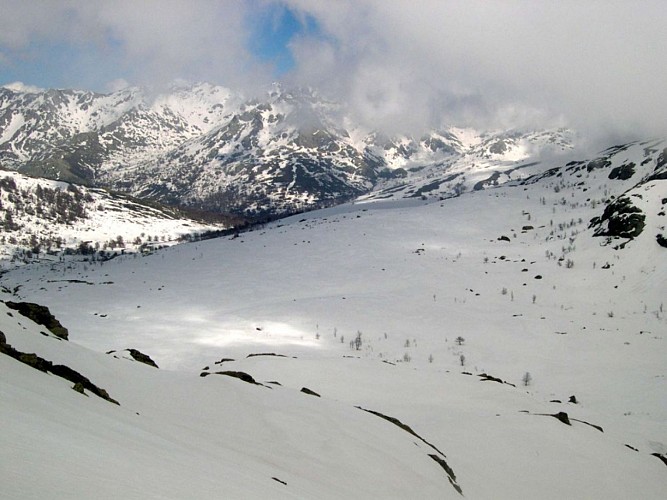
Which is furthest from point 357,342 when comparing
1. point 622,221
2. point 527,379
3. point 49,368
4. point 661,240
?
point 622,221

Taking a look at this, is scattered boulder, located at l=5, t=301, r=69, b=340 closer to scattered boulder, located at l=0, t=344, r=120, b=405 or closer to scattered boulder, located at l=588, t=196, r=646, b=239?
scattered boulder, located at l=0, t=344, r=120, b=405

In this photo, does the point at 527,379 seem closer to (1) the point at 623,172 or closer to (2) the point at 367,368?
(2) the point at 367,368

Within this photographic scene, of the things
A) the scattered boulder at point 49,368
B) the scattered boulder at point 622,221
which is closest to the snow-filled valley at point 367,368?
the scattered boulder at point 622,221

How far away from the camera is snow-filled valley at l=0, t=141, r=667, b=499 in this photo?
4697 millimetres

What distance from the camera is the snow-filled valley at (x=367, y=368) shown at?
4697 millimetres

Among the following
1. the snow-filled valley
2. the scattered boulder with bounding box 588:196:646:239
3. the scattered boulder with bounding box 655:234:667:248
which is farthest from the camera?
the scattered boulder with bounding box 588:196:646:239

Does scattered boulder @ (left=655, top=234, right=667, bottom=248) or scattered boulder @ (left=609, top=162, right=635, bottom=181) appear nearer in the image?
scattered boulder @ (left=655, top=234, right=667, bottom=248)

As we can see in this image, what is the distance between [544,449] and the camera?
35.3ft

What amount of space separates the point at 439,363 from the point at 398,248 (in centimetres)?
3049

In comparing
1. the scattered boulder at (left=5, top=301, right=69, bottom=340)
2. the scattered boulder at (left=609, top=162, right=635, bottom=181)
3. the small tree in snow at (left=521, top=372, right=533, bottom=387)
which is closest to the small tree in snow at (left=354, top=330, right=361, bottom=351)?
the small tree in snow at (left=521, top=372, right=533, bottom=387)

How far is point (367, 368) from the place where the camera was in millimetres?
18406

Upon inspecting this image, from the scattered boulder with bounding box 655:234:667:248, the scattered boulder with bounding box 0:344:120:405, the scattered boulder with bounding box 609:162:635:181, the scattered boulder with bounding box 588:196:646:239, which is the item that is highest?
the scattered boulder with bounding box 609:162:635:181

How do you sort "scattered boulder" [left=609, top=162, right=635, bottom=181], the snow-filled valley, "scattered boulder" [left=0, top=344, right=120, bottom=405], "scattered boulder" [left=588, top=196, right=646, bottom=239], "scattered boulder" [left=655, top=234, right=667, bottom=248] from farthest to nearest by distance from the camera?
"scattered boulder" [left=609, top=162, right=635, bottom=181] < "scattered boulder" [left=588, top=196, right=646, bottom=239] < "scattered boulder" [left=655, top=234, right=667, bottom=248] < "scattered boulder" [left=0, top=344, right=120, bottom=405] < the snow-filled valley

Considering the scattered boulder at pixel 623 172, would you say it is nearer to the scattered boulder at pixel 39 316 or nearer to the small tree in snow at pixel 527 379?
Result: the small tree in snow at pixel 527 379
